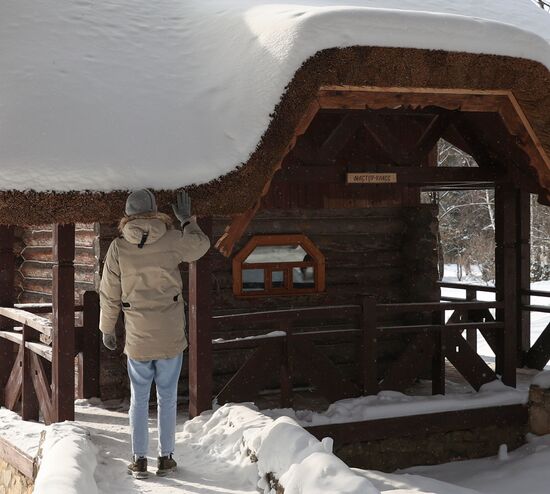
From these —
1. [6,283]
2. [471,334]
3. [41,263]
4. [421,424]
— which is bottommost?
[421,424]

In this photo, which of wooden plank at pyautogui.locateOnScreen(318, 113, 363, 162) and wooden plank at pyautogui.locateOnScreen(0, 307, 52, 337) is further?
wooden plank at pyautogui.locateOnScreen(318, 113, 363, 162)

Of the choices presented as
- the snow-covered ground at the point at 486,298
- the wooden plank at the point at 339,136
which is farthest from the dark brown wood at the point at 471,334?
the wooden plank at the point at 339,136

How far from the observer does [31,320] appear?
24.9 ft

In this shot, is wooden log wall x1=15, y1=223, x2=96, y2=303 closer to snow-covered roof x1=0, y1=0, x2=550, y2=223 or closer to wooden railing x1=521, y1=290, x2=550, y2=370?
snow-covered roof x1=0, y1=0, x2=550, y2=223

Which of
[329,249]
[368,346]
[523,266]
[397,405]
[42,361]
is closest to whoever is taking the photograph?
[42,361]

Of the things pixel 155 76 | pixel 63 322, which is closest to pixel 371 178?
pixel 155 76

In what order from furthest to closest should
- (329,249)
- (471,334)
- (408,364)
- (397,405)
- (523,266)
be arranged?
(471,334) → (523,266) → (329,249) → (408,364) → (397,405)

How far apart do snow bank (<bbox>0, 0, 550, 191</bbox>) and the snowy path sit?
77.7 inches

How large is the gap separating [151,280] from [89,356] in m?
3.58

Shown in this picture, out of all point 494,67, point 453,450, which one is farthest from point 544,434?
point 494,67

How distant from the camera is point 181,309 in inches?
215

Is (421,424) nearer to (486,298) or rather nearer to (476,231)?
(486,298)

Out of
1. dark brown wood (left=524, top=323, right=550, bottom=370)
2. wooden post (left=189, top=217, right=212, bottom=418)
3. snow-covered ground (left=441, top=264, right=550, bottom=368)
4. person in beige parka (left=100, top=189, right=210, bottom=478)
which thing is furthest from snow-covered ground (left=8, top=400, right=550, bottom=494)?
snow-covered ground (left=441, top=264, right=550, bottom=368)

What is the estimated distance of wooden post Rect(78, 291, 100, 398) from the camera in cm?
833
